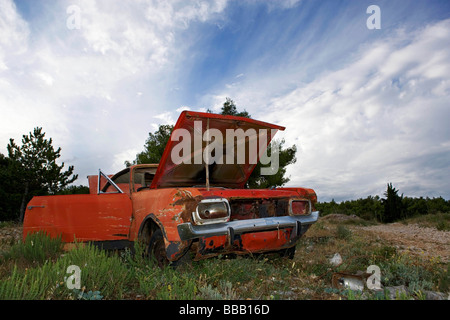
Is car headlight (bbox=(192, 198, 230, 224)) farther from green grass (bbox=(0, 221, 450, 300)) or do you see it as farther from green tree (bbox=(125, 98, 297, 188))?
green tree (bbox=(125, 98, 297, 188))

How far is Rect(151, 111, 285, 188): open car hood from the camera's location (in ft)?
11.5

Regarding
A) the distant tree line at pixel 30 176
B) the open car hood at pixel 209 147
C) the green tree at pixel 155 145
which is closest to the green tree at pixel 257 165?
the green tree at pixel 155 145

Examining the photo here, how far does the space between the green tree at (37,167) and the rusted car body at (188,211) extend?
757 inches

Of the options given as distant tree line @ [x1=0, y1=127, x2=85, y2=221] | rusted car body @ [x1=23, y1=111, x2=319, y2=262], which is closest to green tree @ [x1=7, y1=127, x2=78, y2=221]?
distant tree line @ [x1=0, y1=127, x2=85, y2=221]

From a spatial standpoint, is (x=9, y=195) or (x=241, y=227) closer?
(x=241, y=227)

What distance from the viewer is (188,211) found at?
2.73 m

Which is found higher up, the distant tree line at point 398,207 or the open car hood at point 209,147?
the open car hood at point 209,147

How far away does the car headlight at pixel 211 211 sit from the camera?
2.73 m

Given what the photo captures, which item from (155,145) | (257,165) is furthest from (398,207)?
(155,145)

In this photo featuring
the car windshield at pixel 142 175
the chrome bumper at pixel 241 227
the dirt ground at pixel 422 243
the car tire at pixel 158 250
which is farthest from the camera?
the dirt ground at pixel 422 243

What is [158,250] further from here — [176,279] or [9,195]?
[9,195]

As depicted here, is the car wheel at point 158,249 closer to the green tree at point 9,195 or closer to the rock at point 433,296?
the rock at point 433,296

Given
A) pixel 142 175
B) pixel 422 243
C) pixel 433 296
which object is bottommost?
pixel 422 243

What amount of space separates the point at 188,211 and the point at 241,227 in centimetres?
54
